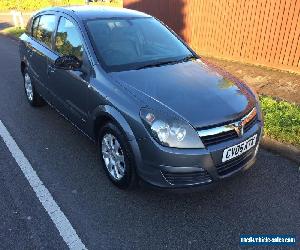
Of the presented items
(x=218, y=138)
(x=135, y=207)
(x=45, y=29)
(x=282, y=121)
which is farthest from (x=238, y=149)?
(x=45, y=29)

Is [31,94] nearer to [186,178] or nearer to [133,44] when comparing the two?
[133,44]

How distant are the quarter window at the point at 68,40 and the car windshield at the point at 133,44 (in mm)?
193

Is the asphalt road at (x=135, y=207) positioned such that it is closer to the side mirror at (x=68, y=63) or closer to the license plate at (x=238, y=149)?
the license plate at (x=238, y=149)

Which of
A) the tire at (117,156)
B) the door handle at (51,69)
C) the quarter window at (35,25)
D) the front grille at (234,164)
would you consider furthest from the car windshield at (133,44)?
the quarter window at (35,25)

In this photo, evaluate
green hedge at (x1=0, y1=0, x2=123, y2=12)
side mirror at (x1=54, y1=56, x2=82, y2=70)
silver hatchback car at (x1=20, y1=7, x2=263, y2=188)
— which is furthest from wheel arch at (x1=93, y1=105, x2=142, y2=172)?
green hedge at (x1=0, y1=0, x2=123, y2=12)

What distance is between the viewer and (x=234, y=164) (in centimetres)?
325

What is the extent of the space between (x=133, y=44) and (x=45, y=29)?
1.74 meters

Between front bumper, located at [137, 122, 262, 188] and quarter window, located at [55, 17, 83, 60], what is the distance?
5.30 feet

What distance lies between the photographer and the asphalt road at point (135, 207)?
2975mm

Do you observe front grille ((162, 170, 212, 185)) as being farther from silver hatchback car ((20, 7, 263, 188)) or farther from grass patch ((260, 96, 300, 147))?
grass patch ((260, 96, 300, 147))

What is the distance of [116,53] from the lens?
3912mm

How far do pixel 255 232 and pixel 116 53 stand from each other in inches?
95.7

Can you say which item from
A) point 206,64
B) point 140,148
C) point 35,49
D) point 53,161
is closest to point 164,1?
point 35,49

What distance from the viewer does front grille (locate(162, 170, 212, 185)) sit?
3023 millimetres
